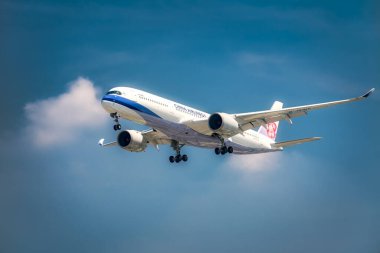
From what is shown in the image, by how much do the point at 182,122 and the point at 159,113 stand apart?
98.8 inches

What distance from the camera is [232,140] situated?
68875 millimetres

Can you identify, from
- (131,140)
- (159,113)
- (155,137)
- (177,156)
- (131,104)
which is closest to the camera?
(131,104)

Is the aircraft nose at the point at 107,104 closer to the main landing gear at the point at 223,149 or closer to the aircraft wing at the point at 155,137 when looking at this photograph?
the aircraft wing at the point at 155,137

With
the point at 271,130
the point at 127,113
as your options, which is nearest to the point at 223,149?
the point at 127,113

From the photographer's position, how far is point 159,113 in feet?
204

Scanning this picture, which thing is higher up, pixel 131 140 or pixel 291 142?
pixel 131 140

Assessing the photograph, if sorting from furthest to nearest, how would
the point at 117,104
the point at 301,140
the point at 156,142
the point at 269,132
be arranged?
the point at 269,132 → the point at 156,142 → the point at 301,140 → the point at 117,104

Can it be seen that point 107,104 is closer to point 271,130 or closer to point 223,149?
point 223,149

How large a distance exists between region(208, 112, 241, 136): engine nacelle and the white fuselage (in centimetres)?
186

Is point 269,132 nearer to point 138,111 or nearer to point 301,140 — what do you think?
point 301,140

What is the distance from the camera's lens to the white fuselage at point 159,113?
202ft

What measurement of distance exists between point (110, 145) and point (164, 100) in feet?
46.3

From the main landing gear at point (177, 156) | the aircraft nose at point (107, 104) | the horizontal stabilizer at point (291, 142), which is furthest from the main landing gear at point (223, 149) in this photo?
the aircraft nose at point (107, 104)

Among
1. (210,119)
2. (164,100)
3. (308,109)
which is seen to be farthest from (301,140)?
(164,100)
